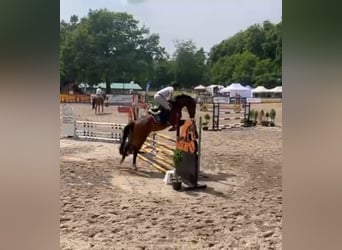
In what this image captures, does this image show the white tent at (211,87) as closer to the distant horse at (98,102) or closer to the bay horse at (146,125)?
the bay horse at (146,125)

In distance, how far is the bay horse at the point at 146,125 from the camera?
2527mm

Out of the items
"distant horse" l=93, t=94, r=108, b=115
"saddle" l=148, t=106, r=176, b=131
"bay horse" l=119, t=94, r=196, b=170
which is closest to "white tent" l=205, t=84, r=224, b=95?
"bay horse" l=119, t=94, r=196, b=170

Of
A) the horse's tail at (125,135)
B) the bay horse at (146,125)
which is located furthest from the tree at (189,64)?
the horse's tail at (125,135)

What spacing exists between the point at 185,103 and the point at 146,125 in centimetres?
27

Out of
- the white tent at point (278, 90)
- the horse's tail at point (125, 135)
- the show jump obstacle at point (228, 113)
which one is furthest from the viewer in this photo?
the horse's tail at point (125, 135)

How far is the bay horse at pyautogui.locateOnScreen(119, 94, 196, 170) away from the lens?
2527 millimetres

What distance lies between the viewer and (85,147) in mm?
2617

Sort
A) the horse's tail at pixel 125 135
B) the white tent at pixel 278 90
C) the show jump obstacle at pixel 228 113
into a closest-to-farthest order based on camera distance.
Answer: the white tent at pixel 278 90 < the show jump obstacle at pixel 228 113 < the horse's tail at pixel 125 135

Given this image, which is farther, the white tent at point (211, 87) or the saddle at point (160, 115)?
the saddle at point (160, 115)

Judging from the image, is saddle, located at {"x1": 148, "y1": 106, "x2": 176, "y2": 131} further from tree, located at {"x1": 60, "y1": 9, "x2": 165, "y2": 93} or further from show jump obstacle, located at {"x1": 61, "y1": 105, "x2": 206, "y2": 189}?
tree, located at {"x1": 60, "y1": 9, "x2": 165, "y2": 93}
